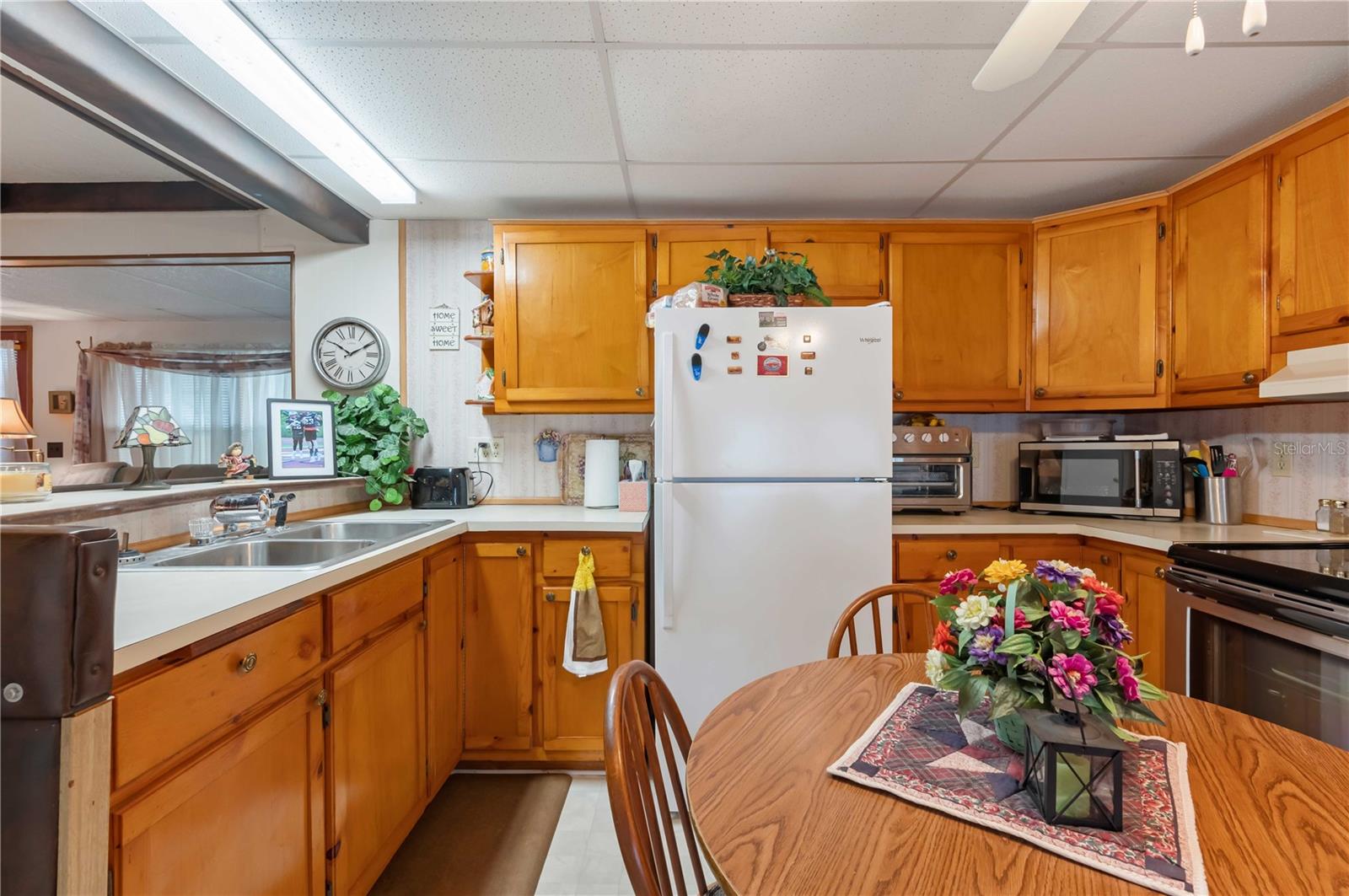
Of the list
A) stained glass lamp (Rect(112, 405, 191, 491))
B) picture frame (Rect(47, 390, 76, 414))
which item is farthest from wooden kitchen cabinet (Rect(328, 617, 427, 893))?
picture frame (Rect(47, 390, 76, 414))

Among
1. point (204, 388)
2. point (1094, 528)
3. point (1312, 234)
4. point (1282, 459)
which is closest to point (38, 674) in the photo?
point (1094, 528)

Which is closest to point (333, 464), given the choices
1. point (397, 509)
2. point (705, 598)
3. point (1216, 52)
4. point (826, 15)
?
point (397, 509)

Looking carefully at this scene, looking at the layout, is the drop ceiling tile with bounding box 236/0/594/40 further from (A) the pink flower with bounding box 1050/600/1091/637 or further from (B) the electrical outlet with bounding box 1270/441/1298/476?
(B) the electrical outlet with bounding box 1270/441/1298/476

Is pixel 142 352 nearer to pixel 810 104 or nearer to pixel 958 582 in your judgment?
pixel 810 104

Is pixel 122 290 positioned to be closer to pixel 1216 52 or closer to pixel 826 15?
pixel 826 15

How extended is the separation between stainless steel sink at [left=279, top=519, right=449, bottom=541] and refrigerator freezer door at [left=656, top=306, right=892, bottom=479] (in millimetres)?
926

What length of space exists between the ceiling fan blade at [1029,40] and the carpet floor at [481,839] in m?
2.37

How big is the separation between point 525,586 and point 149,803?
1.40 m

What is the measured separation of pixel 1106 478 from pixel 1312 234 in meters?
1.03

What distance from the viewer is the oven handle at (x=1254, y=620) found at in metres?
1.38

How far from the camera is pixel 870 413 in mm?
2035

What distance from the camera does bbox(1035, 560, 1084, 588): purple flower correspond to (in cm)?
79

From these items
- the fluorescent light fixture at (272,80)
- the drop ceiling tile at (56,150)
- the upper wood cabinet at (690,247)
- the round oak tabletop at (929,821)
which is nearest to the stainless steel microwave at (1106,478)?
the upper wood cabinet at (690,247)

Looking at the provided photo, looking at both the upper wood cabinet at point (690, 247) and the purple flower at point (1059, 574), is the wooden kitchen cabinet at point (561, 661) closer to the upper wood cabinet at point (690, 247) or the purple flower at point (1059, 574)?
the upper wood cabinet at point (690, 247)
